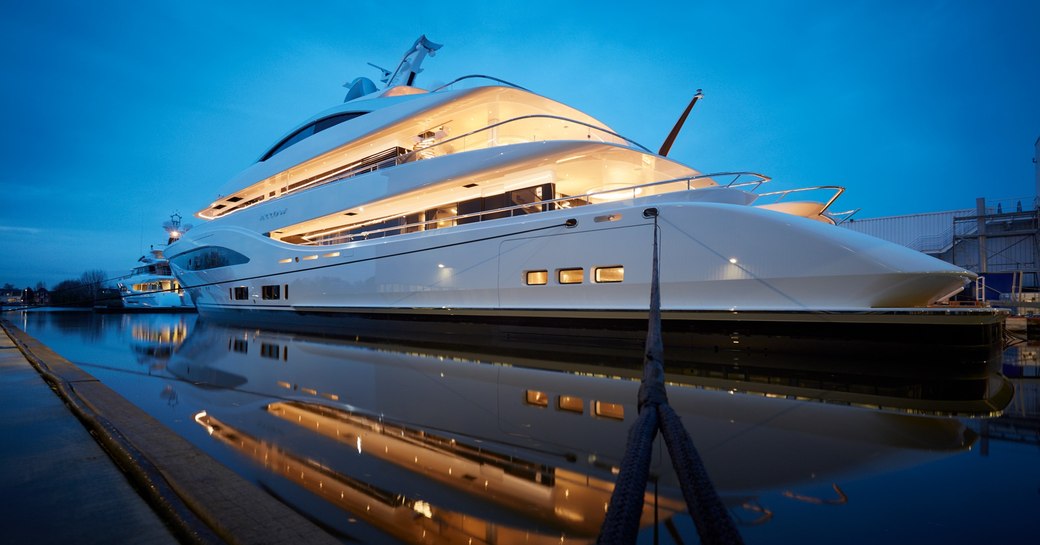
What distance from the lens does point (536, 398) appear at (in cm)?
430

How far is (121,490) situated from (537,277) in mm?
7199

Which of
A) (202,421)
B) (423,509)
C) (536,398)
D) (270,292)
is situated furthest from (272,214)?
(423,509)

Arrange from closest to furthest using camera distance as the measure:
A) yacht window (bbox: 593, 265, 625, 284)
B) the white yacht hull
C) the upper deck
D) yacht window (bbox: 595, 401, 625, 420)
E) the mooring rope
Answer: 1. the mooring rope
2. yacht window (bbox: 595, 401, 625, 420)
3. the white yacht hull
4. yacht window (bbox: 593, 265, 625, 284)
5. the upper deck

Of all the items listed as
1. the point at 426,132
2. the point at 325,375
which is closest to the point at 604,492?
the point at 325,375

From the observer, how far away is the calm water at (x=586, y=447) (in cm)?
192

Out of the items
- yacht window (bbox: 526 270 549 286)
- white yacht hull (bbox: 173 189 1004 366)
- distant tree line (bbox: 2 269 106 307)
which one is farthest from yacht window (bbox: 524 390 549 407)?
distant tree line (bbox: 2 269 106 307)

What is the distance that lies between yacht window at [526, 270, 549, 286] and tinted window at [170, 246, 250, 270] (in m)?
10.2

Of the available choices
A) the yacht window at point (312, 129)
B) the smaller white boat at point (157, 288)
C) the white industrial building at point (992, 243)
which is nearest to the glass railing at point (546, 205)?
the yacht window at point (312, 129)

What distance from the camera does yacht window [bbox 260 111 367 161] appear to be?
14602 millimetres

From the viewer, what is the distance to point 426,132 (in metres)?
12.4

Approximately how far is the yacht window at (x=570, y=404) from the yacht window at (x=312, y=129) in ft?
40.2

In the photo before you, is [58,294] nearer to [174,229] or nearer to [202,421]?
[174,229]

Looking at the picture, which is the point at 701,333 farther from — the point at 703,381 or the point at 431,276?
the point at 431,276

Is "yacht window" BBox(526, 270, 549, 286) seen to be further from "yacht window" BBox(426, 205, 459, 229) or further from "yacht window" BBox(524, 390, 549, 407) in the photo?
"yacht window" BBox(524, 390, 549, 407)
